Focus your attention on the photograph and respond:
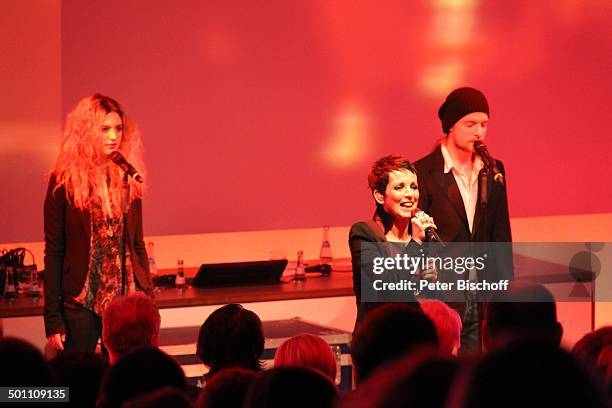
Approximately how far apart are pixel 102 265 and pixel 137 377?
8.50 feet

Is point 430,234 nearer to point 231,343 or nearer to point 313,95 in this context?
point 231,343

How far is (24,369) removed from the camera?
195 cm

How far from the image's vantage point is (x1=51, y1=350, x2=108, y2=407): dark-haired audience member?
2523 mm

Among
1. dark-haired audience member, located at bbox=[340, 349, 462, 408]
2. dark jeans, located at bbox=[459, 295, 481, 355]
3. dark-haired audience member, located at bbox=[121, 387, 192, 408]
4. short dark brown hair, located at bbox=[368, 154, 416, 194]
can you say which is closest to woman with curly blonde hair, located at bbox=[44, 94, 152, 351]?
short dark brown hair, located at bbox=[368, 154, 416, 194]

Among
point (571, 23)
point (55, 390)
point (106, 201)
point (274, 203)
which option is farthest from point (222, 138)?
point (55, 390)

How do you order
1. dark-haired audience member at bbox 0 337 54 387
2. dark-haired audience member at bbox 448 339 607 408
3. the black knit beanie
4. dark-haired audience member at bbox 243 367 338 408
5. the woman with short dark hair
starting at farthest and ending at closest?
the black knit beanie, the woman with short dark hair, dark-haired audience member at bbox 0 337 54 387, dark-haired audience member at bbox 243 367 338 408, dark-haired audience member at bbox 448 339 607 408

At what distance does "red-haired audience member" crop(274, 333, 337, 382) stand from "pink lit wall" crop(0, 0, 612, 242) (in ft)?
10.5

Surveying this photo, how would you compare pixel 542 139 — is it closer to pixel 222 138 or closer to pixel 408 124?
pixel 408 124

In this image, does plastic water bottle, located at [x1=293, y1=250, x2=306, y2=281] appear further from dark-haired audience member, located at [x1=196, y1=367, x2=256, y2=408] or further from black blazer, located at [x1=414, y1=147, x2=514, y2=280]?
dark-haired audience member, located at [x1=196, y1=367, x2=256, y2=408]

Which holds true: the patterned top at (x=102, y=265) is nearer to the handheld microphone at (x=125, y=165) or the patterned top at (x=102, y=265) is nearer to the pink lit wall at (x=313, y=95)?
the handheld microphone at (x=125, y=165)

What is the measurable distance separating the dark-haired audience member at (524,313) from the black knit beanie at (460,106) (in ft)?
6.61

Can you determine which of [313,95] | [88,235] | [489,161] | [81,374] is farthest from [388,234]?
[313,95]

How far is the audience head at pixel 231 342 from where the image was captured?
326 cm

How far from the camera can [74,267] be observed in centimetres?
462
